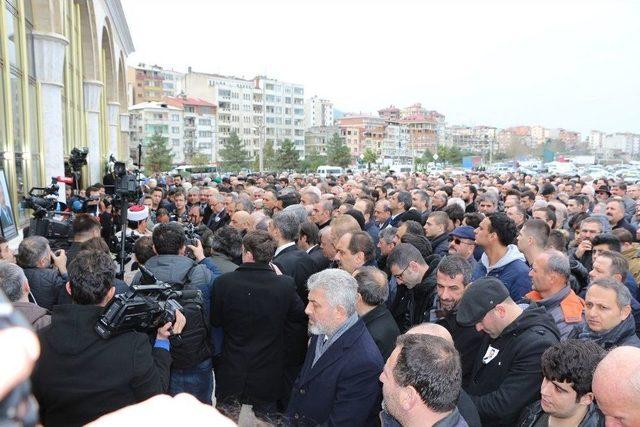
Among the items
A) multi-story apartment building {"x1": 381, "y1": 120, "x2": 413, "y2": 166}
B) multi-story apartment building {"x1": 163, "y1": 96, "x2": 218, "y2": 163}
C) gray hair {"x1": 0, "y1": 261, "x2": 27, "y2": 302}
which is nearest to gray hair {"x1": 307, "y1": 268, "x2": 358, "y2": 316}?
gray hair {"x1": 0, "y1": 261, "x2": 27, "y2": 302}

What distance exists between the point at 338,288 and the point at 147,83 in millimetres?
112231

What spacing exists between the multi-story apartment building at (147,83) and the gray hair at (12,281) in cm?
10414

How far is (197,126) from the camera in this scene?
3674 inches

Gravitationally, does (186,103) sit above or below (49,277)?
above

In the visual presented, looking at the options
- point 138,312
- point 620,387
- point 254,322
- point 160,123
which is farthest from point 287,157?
point 620,387

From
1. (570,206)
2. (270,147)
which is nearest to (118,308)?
(570,206)

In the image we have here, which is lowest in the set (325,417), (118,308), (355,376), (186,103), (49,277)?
(325,417)

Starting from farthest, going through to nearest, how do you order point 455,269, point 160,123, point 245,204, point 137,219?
point 160,123 < point 245,204 < point 137,219 < point 455,269

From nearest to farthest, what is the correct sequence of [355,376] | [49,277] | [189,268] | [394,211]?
[355,376] < [189,268] < [49,277] < [394,211]

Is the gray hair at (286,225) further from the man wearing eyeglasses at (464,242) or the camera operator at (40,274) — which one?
the camera operator at (40,274)

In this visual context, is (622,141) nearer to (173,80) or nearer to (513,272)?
(173,80)

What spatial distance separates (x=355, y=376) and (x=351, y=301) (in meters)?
0.46

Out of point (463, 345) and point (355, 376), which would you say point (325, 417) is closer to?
point (355, 376)

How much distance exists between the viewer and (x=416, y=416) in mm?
2299
